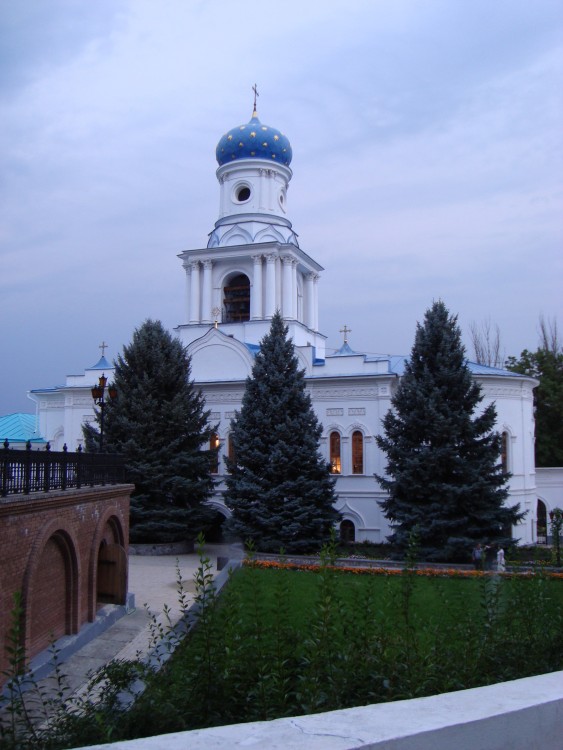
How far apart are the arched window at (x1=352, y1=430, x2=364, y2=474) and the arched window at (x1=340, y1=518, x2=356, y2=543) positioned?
6.30 feet

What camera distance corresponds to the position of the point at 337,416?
85.3ft

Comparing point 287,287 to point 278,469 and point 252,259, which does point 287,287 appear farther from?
point 278,469

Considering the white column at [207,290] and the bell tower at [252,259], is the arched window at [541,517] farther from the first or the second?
the white column at [207,290]

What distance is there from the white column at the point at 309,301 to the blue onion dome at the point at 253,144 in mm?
5321

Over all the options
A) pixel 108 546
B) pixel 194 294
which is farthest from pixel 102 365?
pixel 108 546

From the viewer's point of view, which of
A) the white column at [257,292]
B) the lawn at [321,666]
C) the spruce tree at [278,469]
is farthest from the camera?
the white column at [257,292]

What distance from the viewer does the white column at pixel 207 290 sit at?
29656 millimetres

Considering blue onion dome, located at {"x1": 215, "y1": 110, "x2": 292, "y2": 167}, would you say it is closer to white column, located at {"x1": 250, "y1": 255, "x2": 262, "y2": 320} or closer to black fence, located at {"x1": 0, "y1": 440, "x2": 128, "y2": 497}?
white column, located at {"x1": 250, "y1": 255, "x2": 262, "y2": 320}

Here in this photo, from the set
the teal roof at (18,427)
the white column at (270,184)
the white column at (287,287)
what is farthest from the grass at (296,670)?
the teal roof at (18,427)

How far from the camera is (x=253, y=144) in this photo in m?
30.6

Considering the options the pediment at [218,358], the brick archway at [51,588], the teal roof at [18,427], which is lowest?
the brick archway at [51,588]

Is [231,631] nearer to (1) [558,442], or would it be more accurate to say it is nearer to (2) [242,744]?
(2) [242,744]

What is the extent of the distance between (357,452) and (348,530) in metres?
2.92

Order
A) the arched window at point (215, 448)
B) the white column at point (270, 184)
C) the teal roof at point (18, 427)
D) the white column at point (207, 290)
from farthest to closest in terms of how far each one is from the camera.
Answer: the teal roof at point (18, 427), the white column at point (270, 184), the white column at point (207, 290), the arched window at point (215, 448)
